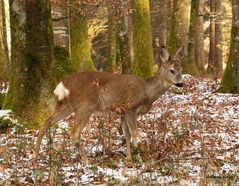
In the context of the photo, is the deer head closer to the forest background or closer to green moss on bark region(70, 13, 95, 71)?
the forest background

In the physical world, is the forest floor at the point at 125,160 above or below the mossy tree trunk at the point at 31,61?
below

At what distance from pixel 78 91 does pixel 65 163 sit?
1.24 metres

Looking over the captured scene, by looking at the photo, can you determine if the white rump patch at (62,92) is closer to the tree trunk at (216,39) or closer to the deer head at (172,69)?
the deer head at (172,69)

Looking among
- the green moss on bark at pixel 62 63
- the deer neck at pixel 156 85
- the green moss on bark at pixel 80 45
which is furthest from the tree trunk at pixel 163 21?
the deer neck at pixel 156 85

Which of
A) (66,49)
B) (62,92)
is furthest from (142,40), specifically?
(62,92)

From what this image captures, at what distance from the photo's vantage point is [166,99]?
13656 millimetres

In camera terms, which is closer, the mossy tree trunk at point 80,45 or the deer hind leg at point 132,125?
the deer hind leg at point 132,125

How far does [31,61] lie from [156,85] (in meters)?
2.44

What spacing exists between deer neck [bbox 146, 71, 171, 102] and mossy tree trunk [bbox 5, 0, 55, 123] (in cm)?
213

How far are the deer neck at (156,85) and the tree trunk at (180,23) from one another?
30.6 feet

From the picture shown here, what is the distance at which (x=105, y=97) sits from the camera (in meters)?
7.64

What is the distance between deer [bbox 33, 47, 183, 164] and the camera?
743 centimetres

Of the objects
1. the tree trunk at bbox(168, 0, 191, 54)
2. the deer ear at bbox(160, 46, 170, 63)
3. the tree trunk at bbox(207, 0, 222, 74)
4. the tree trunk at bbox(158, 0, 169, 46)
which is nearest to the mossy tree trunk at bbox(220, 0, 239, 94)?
the tree trunk at bbox(168, 0, 191, 54)

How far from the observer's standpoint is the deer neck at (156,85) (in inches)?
317
